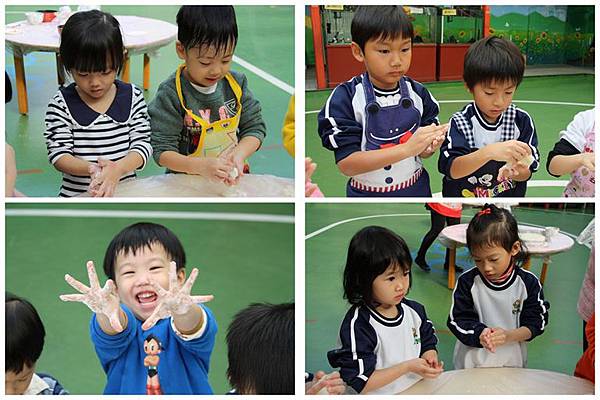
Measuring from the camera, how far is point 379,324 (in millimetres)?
1499

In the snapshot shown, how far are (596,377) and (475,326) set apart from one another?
0.85 feet

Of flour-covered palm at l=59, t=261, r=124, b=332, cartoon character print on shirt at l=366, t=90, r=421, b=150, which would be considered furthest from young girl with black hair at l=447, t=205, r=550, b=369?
flour-covered palm at l=59, t=261, r=124, b=332

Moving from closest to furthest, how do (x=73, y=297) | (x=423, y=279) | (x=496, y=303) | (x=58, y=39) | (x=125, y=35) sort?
(x=73, y=297), (x=496, y=303), (x=125, y=35), (x=423, y=279), (x=58, y=39)

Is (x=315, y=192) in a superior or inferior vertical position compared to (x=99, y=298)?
superior

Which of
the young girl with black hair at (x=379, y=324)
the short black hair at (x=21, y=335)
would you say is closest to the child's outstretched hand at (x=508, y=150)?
the young girl with black hair at (x=379, y=324)

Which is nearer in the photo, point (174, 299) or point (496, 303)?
point (174, 299)

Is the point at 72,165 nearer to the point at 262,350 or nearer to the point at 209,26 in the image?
the point at 209,26

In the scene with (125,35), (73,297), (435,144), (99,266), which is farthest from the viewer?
(99,266)

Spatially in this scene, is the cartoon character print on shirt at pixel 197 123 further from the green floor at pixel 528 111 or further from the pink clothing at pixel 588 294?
the pink clothing at pixel 588 294

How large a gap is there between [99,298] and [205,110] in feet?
1.40

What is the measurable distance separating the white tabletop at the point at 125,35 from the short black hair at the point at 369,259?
25.2 inches

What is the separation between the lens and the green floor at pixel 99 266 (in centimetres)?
214

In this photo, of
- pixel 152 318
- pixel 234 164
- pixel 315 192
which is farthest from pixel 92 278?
pixel 315 192

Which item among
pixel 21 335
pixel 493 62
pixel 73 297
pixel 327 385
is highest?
pixel 493 62
